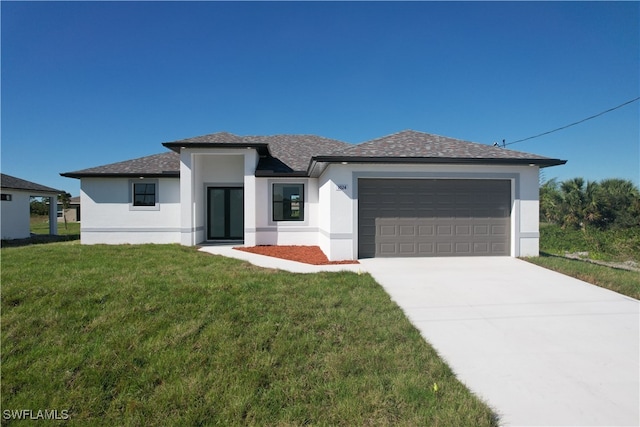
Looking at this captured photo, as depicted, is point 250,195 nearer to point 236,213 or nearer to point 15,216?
point 236,213

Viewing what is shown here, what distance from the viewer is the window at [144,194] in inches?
504

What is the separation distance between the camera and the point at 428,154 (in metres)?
8.88

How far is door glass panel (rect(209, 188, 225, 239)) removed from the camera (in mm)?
13117

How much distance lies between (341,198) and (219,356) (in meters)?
6.14

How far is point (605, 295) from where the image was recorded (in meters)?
5.71

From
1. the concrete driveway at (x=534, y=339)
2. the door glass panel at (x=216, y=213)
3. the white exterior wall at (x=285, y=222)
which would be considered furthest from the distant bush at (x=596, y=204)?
the door glass panel at (x=216, y=213)

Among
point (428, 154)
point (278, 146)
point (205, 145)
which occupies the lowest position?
point (428, 154)

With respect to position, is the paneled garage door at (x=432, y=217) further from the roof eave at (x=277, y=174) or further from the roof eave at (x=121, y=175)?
the roof eave at (x=121, y=175)

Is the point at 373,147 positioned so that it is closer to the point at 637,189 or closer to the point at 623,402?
the point at 623,402

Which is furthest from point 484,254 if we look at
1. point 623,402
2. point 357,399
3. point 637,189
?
point 637,189

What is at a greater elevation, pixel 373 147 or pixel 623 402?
pixel 373 147

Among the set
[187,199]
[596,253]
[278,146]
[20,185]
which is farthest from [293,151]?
[596,253]

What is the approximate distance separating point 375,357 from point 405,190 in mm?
6592

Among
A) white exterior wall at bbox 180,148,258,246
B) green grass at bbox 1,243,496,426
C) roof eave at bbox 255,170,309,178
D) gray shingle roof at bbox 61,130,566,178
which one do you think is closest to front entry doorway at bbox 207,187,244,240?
white exterior wall at bbox 180,148,258,246
